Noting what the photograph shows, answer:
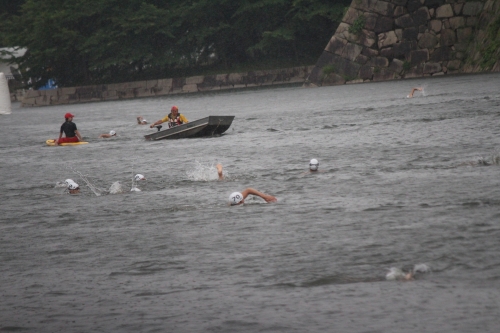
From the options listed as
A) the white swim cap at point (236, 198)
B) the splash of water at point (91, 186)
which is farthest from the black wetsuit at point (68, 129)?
the white swim cap at point (236, 198)

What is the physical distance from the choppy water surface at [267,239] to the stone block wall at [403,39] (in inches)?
1142

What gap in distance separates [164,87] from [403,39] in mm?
24367

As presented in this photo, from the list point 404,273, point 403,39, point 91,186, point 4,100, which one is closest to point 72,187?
point 91,186

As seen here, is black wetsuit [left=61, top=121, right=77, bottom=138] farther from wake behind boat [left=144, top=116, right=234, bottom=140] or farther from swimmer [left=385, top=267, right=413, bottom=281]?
swimmer [left=385, top=267, right=413, bottom=281]

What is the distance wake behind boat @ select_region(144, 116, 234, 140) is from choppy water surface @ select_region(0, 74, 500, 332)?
3.41m

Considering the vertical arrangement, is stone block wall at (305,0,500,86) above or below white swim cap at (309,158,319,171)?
above

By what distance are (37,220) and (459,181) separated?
6.19 metres

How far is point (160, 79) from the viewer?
245ft

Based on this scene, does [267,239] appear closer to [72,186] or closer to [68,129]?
[72,186]

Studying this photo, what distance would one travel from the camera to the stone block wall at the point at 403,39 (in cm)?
5250

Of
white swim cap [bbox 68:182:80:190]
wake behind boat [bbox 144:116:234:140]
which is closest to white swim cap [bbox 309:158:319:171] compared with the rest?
white swim cap [bbox 68:182:80:190]

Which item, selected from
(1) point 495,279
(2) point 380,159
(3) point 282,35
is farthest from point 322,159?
(3) point 282,35

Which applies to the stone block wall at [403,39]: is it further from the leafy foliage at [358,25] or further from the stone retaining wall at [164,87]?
the stone retaining wall at [164,87]

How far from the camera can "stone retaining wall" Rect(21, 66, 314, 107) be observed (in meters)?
69.2
